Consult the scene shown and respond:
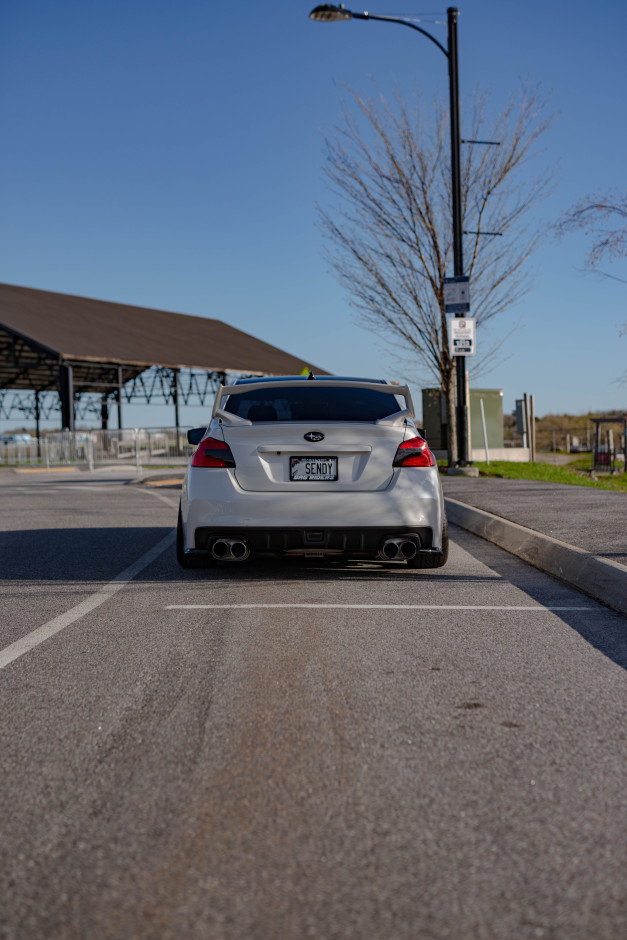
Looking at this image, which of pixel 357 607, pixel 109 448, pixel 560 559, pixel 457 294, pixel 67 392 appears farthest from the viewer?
pixel 67 392

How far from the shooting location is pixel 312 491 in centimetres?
702

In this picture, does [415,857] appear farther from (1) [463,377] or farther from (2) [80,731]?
(1) [463,377]

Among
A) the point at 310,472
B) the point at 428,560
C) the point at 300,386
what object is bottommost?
the point at 428,560

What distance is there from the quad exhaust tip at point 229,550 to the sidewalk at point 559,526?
8.41 ft

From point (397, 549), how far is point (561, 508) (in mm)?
4689

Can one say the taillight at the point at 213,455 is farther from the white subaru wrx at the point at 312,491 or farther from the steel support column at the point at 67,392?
the steel support column at the point at 67,392

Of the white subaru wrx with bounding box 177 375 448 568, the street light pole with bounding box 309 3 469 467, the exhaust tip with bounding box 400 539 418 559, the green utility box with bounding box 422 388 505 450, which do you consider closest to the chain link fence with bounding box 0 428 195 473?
the green utility box with bounding box 422 388 505 450

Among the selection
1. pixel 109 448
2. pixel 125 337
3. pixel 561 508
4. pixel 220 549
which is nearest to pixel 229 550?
pixel 220 549

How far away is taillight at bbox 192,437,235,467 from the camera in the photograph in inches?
281

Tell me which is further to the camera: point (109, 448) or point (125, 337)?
point (125, 337)

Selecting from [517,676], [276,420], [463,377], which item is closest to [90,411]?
[463,377]

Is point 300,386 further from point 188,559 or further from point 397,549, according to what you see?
point 188,559

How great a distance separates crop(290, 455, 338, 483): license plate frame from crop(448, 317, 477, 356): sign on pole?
1238 centimetres

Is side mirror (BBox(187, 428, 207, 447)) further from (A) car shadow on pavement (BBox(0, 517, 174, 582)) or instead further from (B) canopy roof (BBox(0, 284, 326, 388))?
(B) canopy roof (BBox(0, 284, 326, 388))
